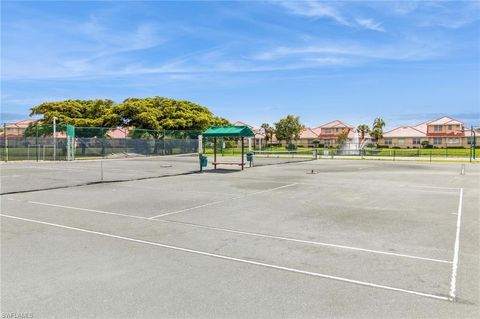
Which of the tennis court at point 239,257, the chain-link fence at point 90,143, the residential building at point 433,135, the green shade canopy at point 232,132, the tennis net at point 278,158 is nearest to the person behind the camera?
the tennis court at point 239,257

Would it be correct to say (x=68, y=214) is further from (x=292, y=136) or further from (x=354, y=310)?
(x=292, y=136)

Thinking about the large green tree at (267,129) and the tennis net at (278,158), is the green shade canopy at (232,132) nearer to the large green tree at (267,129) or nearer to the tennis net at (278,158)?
the tennis net at (278,158)

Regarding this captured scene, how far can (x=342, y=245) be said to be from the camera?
7.80 metres

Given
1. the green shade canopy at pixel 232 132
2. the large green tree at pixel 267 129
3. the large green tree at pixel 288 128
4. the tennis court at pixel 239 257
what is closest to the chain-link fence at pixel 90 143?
the green shade canopy at pixel 232 132

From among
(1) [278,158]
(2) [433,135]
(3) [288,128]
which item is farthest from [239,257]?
(2) [433,135]

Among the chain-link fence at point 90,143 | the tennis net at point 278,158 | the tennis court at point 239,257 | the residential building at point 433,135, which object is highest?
the residential building at point 433,135

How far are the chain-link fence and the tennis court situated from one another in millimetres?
28187

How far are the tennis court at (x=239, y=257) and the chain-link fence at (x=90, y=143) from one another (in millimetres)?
28187

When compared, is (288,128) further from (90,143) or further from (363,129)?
(90,143)

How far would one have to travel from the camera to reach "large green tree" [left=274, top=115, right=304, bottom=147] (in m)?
100

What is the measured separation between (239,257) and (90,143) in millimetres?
39505

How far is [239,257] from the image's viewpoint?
694cm

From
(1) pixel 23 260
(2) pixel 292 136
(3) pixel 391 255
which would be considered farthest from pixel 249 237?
(2) pixel 292 136

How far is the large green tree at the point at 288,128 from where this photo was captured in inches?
3942
